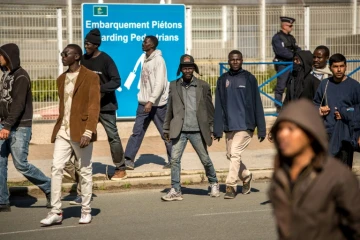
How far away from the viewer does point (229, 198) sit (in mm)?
11172

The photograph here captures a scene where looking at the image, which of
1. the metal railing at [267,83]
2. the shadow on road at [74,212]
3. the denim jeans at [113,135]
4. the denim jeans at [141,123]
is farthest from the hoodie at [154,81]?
the metal railing at [267,83]

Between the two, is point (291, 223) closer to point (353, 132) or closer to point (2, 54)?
point (353, 132)

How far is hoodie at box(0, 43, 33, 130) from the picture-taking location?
32.7ft

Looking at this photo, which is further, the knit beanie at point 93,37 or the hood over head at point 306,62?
the knit beanie at point 93,37

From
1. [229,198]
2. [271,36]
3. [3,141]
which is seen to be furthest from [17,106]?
[271,36]

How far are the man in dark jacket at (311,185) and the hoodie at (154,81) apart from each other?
867 cm

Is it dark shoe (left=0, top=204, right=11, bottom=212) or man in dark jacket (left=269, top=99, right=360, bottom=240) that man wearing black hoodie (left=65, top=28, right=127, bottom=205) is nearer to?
dark shoe (left=0, top=204, right=11, bottom=212)

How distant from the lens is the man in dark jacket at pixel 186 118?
36.2ft

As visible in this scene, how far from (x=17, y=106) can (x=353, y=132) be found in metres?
3.80

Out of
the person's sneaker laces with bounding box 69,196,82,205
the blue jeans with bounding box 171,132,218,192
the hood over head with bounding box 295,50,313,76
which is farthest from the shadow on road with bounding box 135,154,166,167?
the hood over head with bounding box 295,50,313,76

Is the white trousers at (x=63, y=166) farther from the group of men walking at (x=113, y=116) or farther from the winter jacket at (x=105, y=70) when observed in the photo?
the winter jacket at (x=105, y=70)

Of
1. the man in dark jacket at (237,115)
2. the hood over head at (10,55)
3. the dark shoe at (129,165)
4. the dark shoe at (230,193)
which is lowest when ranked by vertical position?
the dark shoe at (230,193)

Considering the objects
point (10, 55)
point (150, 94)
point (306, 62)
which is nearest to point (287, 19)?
point (150, 94)

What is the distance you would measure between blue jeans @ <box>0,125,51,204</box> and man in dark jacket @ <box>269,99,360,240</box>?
6.52 meters
